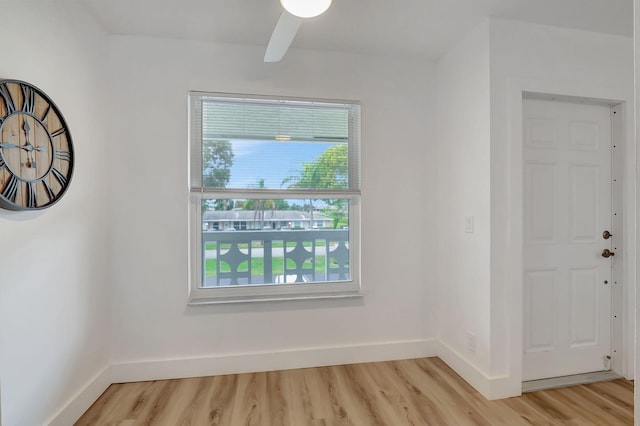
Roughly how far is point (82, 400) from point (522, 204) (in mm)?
3066

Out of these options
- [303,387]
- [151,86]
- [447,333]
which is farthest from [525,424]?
[151,86]

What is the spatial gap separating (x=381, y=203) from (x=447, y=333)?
1.18 m

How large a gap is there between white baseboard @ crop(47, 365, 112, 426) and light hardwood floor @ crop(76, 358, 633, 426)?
4cm

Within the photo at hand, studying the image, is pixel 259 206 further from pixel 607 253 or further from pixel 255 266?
pixel 607 253

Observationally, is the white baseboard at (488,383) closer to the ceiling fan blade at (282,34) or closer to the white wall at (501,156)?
the white wall at (501,156)

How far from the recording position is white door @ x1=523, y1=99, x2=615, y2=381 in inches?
83.8

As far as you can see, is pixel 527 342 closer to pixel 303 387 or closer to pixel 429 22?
pixel 303 387

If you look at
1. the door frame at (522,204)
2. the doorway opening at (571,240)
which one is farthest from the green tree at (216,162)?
the doorway opening at (571,240)

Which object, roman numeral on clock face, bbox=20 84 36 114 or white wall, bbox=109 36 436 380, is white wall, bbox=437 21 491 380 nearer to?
white wall, bbox=109 36 436 380

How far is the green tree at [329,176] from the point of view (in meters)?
2.41

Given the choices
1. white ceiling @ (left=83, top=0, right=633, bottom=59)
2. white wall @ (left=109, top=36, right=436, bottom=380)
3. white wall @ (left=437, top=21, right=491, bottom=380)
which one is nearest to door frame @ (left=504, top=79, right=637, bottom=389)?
white wall @ (left=437, top=21, right=491, bottom=380)

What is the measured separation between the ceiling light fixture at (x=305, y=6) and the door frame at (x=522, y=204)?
143 centimetres

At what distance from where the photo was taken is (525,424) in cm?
171

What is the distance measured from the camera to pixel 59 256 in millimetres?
1645
